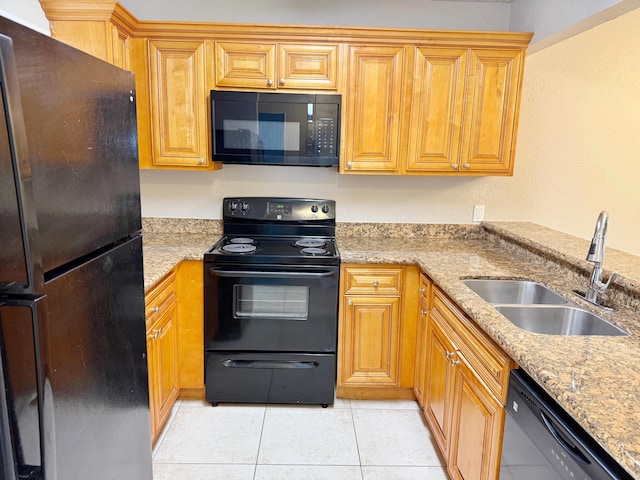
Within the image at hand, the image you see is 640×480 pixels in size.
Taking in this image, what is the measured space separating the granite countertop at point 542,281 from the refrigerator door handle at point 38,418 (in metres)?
1.07

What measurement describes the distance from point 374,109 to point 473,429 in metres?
1.73

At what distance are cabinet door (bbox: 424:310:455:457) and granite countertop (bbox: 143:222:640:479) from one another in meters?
0.26

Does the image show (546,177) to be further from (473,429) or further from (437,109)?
(473,429)

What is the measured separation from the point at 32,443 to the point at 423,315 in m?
1.93

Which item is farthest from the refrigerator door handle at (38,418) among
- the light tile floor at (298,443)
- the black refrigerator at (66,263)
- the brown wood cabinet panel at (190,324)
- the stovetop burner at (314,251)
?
the stovetop burner at (314,251)

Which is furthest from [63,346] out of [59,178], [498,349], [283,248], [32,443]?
[283,248]

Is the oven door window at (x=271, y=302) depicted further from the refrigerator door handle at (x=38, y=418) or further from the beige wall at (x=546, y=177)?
the refrigerator door handle at (x=38, y=418)

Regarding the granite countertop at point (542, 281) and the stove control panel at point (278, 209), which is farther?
the stove control panel at point (278, 209)

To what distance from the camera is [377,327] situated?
256cm

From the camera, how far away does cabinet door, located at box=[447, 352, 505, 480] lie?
1.48 meters

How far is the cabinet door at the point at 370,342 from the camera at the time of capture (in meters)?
2.54

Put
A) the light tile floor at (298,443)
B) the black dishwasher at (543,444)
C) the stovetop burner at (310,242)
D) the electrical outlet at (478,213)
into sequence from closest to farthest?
the black dishwasher at (543,444)
the light tile floor at (298,443)
the stovetop burner at (310,242)
the electrical outlet at (478,213)

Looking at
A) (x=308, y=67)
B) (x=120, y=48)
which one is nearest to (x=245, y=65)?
(x=308, y=67)

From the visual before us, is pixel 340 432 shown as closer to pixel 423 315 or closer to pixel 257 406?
pixel 257 406
